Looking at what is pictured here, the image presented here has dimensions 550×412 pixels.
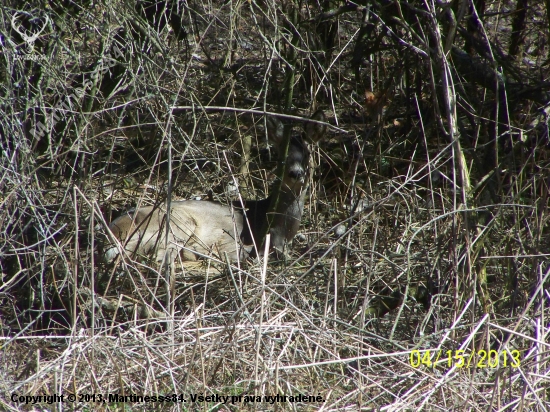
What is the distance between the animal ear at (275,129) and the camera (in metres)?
5.58

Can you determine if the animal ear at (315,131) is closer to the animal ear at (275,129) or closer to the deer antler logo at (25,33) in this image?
the animal ear at (275,129)

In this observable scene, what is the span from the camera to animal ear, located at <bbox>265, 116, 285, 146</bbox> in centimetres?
558

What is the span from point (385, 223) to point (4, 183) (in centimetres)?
278

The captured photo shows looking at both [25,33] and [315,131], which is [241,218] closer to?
[315,131]

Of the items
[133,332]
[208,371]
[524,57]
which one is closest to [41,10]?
[133,332]

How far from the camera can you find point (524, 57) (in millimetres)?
6793
